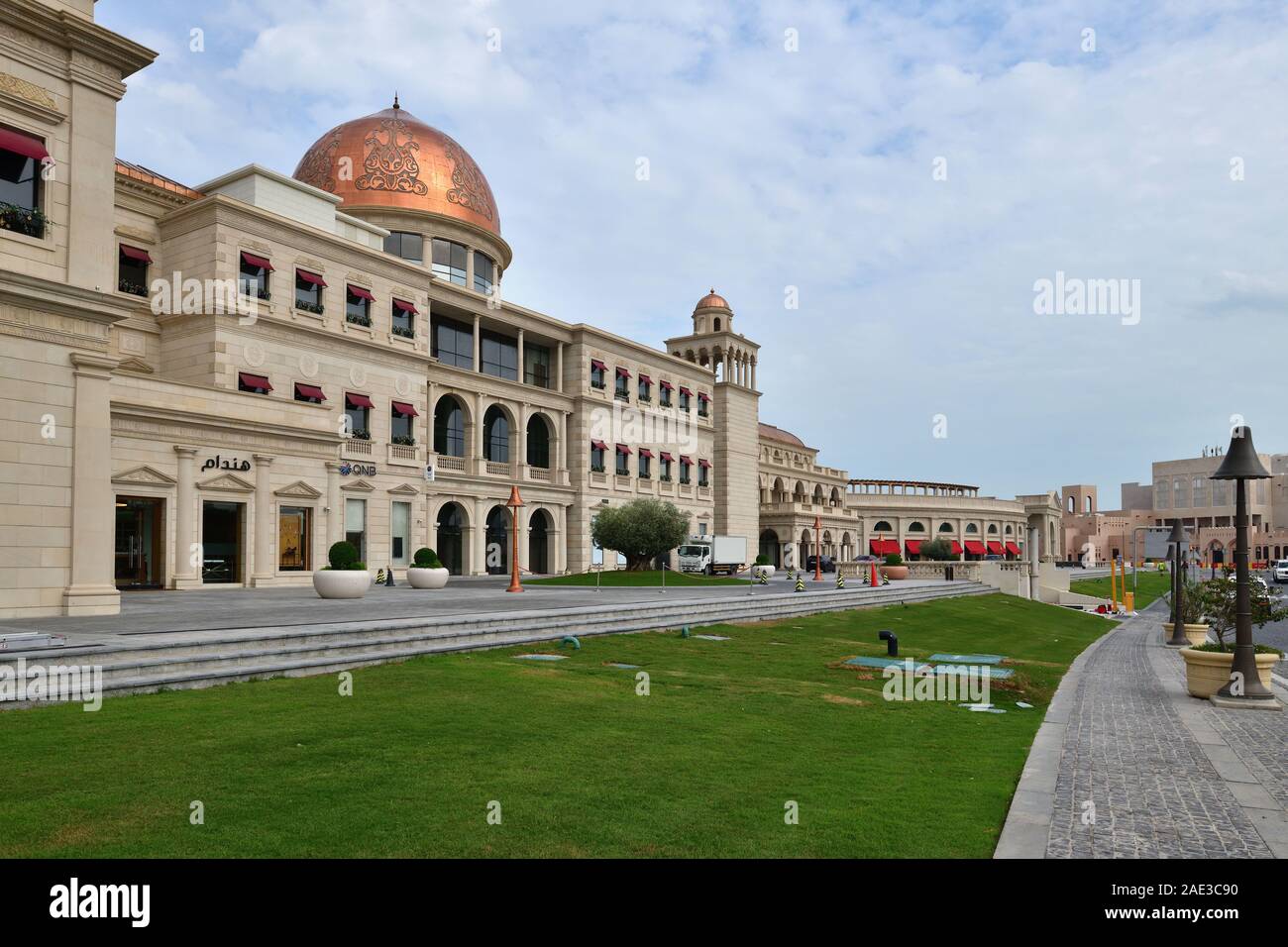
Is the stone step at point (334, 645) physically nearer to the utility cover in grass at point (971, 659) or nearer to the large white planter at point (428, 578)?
the utility cover in grass at point (971, 659)

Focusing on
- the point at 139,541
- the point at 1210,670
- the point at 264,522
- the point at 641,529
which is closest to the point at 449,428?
the point at 641,529

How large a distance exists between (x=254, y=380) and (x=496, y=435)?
2088 cm

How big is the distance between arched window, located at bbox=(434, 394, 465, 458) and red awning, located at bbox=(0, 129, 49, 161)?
111ft

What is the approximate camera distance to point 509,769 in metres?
8.62

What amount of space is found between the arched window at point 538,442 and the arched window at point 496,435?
2.98 m

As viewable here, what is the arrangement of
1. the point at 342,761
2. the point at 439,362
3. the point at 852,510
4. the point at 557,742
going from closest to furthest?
the point at 342,761 < the point at 557,742 < the point at 439,362 < the point at 852,510

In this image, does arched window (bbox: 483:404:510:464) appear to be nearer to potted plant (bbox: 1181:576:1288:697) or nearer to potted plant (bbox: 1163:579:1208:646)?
potted plant (bbox: 1163:579:1208:646)

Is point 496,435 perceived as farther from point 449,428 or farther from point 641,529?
point 641,529

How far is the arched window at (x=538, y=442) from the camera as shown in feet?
205

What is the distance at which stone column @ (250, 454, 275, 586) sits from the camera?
34531 mm

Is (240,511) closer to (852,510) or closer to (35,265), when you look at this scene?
(35,265)
